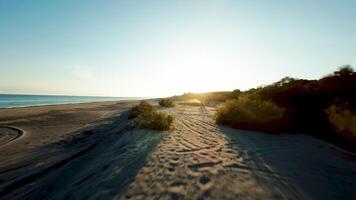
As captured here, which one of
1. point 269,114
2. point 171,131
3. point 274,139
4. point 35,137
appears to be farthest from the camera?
point 35,137

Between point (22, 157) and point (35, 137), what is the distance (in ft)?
12.5

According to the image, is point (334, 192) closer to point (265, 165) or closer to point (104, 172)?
point (265, 165)

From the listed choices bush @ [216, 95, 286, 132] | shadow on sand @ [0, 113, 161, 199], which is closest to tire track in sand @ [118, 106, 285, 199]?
shadow on sand @ [0, 113, 161, 199]

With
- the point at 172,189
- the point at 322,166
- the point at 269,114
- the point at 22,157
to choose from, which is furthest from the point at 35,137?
the point at 322,166

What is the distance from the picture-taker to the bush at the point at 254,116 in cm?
1077

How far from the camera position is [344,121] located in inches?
336

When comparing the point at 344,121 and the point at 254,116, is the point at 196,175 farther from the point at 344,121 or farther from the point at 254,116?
the point at 254,116

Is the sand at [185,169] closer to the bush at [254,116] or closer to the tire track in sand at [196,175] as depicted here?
the tire track in sand at [196,175]

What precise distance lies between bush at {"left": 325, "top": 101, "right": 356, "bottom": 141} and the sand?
0.69 meters

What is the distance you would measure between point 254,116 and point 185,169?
6.46 metres

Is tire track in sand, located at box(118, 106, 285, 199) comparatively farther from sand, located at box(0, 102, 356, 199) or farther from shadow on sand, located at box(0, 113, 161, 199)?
shadow on sand, located at box(0, 113, 161, 199)

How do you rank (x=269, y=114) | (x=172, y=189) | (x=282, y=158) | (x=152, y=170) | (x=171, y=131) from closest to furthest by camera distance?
1. (x=172, y=189)
2. (x=152, y=170)
3. (x=282, y=158)
4. (x=171, y=131)
5. (x=269, y=114)

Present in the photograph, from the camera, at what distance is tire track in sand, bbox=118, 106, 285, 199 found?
14.5 ft

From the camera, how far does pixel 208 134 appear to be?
9.91m
